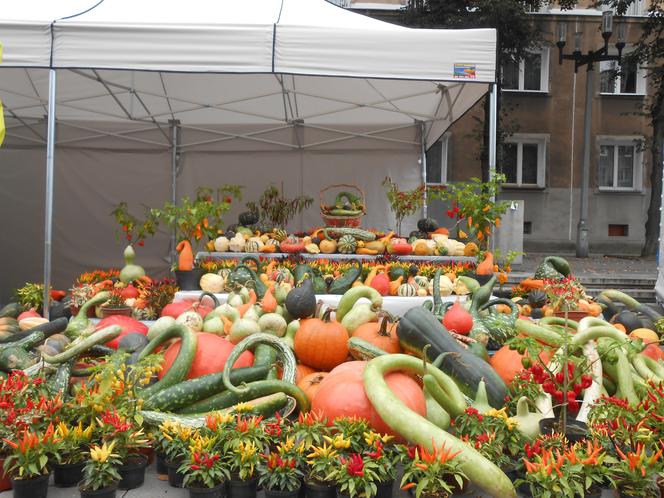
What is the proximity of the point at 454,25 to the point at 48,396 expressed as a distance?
12.9 m

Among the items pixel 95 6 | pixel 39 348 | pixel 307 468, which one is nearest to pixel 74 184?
pixel 95 6

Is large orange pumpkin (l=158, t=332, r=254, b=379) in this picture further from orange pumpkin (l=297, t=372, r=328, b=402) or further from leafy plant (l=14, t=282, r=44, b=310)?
leafy plant (l=14, t=282, r=44, b=310)

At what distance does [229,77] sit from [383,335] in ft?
18.9

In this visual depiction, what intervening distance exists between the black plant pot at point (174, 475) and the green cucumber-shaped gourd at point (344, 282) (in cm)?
303

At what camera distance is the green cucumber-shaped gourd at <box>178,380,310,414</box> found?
8.17 feet

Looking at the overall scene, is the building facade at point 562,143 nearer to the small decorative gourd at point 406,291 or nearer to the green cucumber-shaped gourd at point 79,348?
the small decorative gourd at point 406,291

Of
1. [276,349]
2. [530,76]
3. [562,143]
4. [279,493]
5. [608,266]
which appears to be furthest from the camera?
Result: [530,76]

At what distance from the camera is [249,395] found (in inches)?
97.6

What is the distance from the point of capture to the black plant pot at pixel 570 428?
2248 mm

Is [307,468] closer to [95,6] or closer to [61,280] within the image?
[95,6]

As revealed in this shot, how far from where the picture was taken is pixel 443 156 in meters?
17.2

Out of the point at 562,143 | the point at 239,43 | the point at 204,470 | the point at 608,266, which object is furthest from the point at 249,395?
the point at 562,143

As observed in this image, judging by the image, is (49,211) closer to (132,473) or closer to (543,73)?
(132,473)

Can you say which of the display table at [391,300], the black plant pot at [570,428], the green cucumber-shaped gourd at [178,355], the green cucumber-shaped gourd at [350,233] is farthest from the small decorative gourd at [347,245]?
the black plant pot at [570,428]
